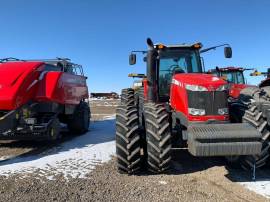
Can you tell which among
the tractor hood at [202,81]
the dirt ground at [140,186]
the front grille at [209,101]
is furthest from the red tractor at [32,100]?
the front grille at [209,101]

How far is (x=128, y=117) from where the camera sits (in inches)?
266

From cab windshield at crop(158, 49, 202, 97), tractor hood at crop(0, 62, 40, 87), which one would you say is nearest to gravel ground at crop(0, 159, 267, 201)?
cab windshield at crop(158, 49, 202, 97)

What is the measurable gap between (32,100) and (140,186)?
4.66 m

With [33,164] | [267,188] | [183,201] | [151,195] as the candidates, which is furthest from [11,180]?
[267,188]

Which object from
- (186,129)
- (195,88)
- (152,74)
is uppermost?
(152,74)

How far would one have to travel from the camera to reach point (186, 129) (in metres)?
6.76

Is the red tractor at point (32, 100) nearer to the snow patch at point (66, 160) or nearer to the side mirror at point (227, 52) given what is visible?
the snow patch at point (66, 160)

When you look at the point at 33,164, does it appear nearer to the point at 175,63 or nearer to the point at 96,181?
the point at 96,181

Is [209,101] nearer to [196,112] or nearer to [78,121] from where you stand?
[196,112]

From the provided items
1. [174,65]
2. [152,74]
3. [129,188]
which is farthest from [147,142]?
[174,65]

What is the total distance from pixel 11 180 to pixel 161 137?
8.68 ft

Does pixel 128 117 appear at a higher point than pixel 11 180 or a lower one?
higher

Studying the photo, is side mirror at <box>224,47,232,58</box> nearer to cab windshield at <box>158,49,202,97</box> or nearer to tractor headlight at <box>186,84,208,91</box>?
cab windshield at <box>158,49,202,97</box>

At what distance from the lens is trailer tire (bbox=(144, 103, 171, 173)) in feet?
20.8
